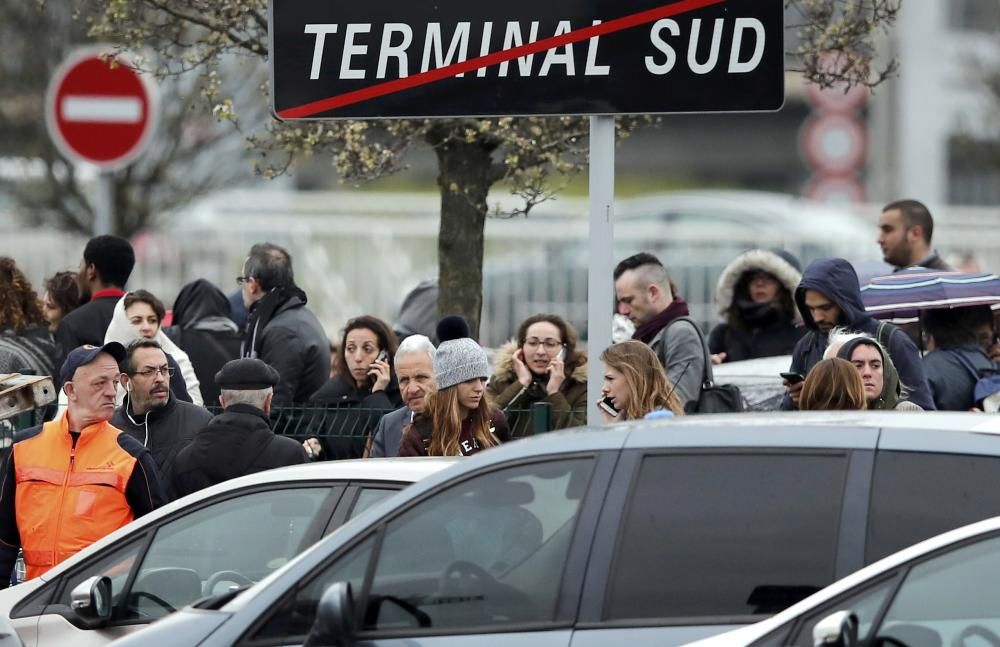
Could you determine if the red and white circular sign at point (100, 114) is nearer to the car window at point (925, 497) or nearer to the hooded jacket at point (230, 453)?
the hooded jacket at point (230, 453)

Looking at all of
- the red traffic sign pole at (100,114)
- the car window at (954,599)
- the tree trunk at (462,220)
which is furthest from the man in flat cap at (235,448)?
the red traffic sign pole at (100,114)

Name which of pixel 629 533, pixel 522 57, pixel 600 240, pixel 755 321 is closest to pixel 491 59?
pixel 522 57

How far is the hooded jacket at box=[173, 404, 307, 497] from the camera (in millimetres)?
8070

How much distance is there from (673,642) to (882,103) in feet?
130

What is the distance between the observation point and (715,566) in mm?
5145

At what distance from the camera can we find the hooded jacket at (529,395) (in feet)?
30.7

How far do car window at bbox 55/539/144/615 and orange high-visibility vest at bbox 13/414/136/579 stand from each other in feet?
2.87

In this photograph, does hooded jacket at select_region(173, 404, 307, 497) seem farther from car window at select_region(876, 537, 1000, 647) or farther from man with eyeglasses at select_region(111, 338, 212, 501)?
car window at select_region(876, 537, 1000, 647)

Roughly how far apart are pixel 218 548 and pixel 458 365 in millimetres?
1712

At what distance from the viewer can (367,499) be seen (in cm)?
655

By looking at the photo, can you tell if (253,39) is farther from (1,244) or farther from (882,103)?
(882,103)

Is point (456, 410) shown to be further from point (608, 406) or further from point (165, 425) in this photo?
point (165, 425)

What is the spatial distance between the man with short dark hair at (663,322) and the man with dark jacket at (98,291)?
2.73m

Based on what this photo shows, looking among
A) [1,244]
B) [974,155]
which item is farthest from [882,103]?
[1,244]
